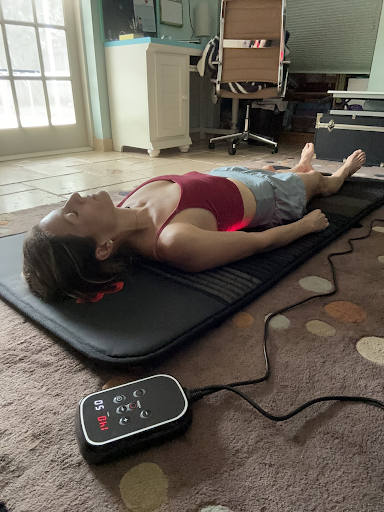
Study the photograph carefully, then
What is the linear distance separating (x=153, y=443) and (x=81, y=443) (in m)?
0.11

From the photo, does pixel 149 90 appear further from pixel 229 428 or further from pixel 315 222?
pixel 229 428

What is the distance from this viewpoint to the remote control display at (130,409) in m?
0.56

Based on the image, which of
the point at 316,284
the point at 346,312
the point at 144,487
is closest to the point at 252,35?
the point at 316,284

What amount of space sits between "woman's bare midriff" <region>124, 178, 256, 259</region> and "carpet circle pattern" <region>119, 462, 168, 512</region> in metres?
0.62

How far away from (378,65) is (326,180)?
215 centimetres

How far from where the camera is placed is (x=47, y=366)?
75 centimetres

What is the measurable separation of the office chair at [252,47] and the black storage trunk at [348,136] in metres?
0.51

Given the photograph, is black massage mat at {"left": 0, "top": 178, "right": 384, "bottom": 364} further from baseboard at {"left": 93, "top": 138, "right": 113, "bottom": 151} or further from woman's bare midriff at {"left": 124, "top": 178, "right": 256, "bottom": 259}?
baseboard at {"left": 93, "top": 138, "right": 113, "bottom": 151}

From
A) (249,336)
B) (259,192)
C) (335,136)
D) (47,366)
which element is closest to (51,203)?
(259,192)

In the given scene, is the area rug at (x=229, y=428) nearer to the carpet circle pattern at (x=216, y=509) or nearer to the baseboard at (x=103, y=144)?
the carpet circle pattern at (x=216, y=509)

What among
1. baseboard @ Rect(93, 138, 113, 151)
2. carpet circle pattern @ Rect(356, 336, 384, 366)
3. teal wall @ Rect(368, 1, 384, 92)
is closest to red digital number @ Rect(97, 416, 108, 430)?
carpet circle pattern @ Rect(356, 336, 384, 366)

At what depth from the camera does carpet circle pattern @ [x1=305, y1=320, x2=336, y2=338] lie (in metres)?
0.83

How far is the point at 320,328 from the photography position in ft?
2.78

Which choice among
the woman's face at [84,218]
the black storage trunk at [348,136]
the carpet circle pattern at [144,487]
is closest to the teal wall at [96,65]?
the black storage trunk at [348,136]
